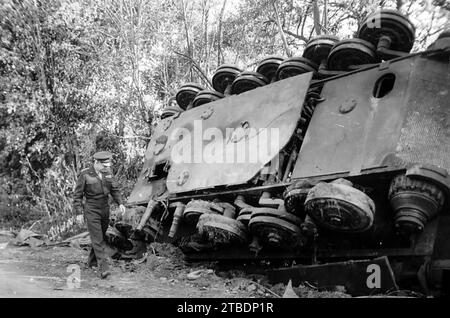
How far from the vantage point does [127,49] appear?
480 inches

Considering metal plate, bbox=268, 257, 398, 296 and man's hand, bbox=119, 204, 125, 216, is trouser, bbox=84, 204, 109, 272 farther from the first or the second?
metal plate, bbox=268, 257, 398, 296

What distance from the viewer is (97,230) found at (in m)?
5.64

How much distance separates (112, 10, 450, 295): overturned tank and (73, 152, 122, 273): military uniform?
14.2 inches

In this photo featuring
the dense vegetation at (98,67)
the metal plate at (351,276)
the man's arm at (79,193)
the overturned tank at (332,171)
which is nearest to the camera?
the metal plate at (351,276)

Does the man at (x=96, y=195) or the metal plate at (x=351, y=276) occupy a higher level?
the man at (x=96, y=195)

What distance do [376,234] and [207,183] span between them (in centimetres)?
202

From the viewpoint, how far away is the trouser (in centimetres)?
539

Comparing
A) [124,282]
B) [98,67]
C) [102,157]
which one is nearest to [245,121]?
[102,157]

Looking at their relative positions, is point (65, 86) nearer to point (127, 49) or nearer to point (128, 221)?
point (127, 49)

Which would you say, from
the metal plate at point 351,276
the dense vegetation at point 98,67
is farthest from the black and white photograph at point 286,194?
the dense vegetation at point 98,67

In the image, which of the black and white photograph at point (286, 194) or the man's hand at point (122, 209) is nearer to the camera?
the black and white photograph at point (286, 194)

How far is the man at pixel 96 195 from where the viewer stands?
5621mm

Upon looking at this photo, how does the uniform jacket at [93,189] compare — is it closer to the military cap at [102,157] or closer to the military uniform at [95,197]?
the military uniform at [95,197]

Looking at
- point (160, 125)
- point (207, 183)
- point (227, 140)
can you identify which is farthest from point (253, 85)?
point (160, 125)
